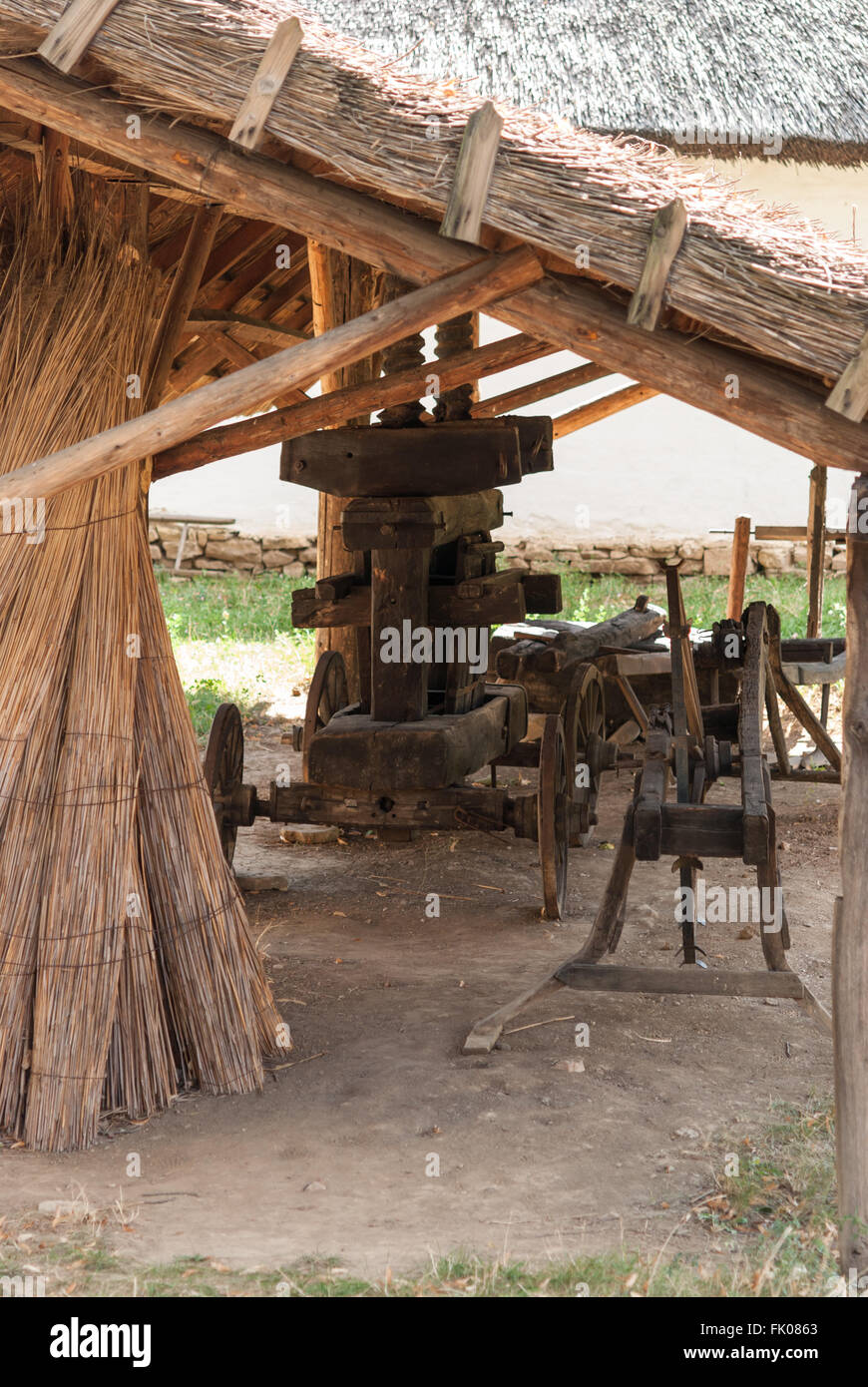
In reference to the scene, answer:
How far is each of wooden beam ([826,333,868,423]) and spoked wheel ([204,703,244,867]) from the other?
3189 mm

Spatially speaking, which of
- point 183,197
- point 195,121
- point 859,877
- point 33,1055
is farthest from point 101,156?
point 859,877

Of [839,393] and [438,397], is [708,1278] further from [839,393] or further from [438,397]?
[438,397]

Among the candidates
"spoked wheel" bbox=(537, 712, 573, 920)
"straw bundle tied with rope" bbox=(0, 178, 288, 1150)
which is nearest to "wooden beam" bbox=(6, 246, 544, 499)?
"straw bundle tied with rope" bbox=(0, 178, 288, 1150)

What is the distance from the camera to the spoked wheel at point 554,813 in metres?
5.30

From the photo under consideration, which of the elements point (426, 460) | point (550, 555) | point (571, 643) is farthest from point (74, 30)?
point (550, 555)

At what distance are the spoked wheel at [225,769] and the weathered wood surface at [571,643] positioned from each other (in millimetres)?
1637

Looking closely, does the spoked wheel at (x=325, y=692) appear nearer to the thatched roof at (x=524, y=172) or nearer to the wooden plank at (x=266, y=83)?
the thatched roof at (x=524, y=172)

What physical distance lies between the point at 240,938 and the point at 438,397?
2349mm

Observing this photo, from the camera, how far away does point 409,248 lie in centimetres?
331

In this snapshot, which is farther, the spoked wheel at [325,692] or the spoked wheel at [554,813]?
the spoked wheel at [325,692]

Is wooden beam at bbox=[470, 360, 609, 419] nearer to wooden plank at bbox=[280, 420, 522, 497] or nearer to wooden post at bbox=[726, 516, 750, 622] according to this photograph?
wooden post at bbox=[726, 516, 750, 622]

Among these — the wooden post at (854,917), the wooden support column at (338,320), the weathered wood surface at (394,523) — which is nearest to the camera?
the wooden post at (854,917)

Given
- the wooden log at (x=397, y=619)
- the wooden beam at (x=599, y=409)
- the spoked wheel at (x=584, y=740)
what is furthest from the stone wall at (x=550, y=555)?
the wooden log at (x=397, y=619)

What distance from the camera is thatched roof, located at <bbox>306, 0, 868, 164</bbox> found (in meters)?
8.26
